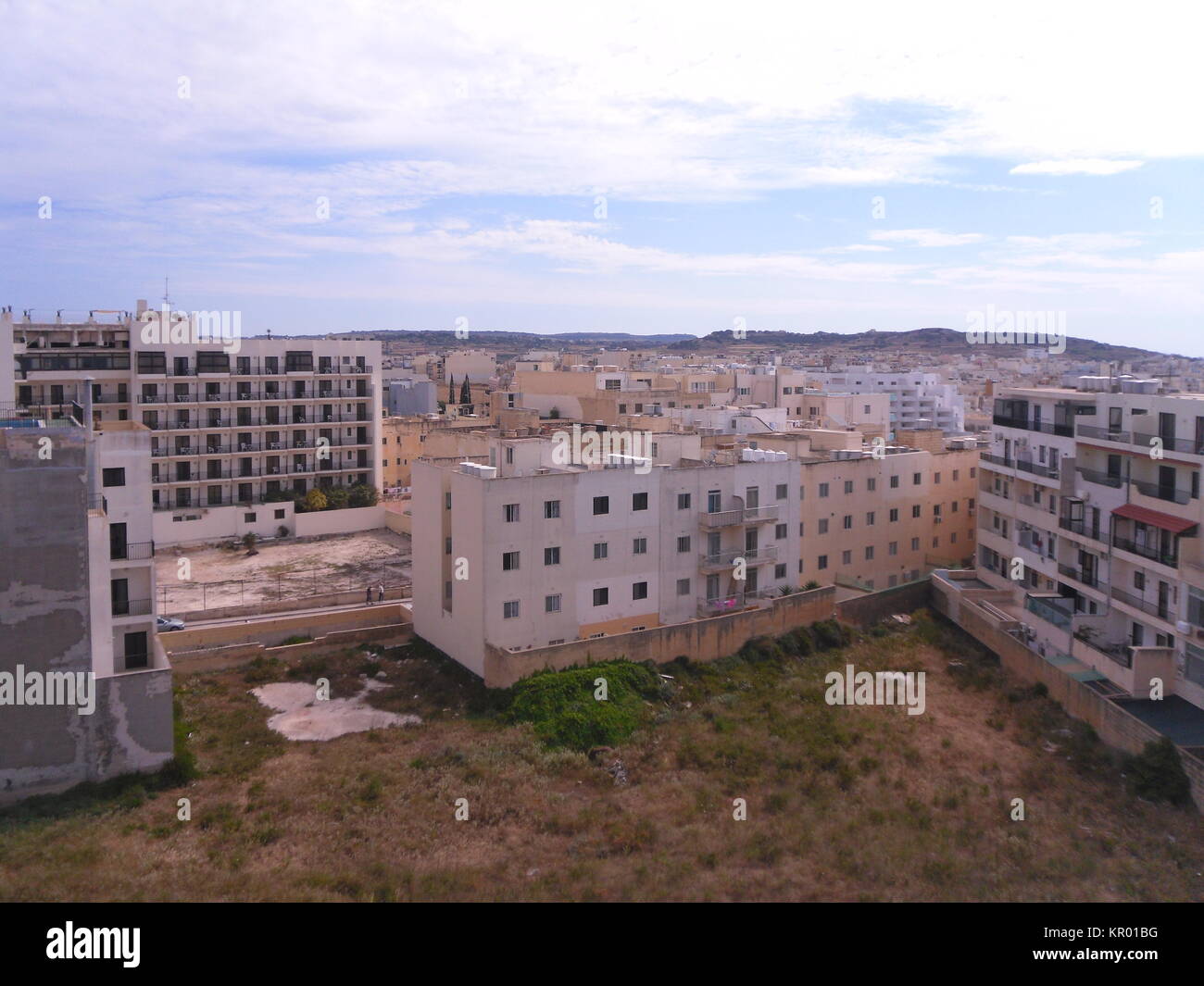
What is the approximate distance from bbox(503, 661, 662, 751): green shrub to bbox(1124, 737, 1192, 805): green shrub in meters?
12.0

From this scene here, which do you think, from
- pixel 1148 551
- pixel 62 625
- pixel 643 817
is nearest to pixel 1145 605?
pixel 1148 551

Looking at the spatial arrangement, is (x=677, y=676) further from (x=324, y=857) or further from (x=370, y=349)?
(x=370, y=349)

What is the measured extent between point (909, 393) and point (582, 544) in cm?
7258

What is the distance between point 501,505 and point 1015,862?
15.7m

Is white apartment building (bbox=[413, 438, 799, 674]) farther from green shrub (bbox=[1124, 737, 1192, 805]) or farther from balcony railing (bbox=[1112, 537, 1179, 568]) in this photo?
green shrub (bbox=[1124, 737, 1192, 805])

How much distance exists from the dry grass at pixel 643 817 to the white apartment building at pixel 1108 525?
2.89 meters

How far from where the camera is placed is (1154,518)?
27.2m

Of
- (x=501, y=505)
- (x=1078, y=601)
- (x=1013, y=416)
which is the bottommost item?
(x=1078, y=601)

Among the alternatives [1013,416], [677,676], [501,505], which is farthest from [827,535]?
[501,505]

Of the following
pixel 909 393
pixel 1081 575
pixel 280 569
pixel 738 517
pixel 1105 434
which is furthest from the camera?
pixel 909 393

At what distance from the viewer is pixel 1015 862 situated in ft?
64.6

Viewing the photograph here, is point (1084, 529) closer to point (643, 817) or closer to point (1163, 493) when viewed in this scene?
point (1163, 493)

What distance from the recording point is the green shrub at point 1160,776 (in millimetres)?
22219

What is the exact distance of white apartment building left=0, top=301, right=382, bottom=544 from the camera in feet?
157
